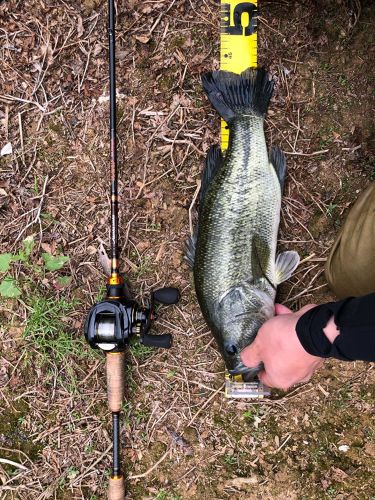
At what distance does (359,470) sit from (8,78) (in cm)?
403

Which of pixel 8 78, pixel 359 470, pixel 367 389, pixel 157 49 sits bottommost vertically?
pixel 359 470

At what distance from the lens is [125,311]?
313 centimetres

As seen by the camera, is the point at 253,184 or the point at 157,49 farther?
the point at 157,49

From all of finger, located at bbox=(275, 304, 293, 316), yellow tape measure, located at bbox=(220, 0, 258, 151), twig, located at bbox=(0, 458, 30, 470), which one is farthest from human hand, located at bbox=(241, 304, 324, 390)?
twig, located at bbox=(0, 458, 30, 470)

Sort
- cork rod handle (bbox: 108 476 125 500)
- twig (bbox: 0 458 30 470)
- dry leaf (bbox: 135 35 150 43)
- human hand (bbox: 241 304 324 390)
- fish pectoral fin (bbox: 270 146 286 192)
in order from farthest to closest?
twig (bbox: 0 458 30 470)
dry leaf (bbox: 135 35 150 43)
cork rod handle (bbox: 108 476 125 500)
fish pectoral fin (bbox: 270 146 286 192)
human hand (bbox: 241 304 324 390)

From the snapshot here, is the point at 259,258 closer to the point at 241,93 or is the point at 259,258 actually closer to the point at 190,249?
the point at 190,249

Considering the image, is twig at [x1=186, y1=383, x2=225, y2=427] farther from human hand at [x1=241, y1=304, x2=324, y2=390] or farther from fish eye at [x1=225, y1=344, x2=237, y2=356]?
human hand at [x1=241, y1=304, x2=324, y2=390]

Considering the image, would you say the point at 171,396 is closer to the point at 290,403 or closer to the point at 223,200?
the point at 290,403

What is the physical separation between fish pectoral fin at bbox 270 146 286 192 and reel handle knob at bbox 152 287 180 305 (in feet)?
3.53

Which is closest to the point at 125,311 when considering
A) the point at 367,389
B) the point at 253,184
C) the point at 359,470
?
the point at 253,184

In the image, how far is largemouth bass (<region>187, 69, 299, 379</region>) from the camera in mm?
3115

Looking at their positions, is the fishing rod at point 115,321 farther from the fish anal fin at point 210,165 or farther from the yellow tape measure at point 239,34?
the yellow tape measure at point 239,34

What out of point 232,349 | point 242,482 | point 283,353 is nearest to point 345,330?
point 283,353

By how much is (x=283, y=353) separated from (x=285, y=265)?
0.96 metres
